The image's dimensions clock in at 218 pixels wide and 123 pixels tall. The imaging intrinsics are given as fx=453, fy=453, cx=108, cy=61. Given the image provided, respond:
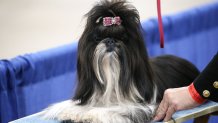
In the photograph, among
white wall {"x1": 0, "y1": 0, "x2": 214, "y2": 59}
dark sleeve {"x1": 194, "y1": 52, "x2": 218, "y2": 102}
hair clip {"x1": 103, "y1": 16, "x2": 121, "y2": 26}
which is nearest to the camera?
dark sleeve {"x1": 194, "y1": 52, "x2": 218, "y2": 102}

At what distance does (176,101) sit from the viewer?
1604 millimetres

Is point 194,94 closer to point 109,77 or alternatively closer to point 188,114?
point 188,114

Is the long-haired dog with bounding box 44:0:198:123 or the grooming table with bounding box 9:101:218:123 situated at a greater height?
the long-haired dog with bounding box 44:0:198:123

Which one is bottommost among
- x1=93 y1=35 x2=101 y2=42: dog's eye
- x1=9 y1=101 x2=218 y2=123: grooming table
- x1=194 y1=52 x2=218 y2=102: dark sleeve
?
x1=9 y1=101 x2=218 y2=123: grooming table

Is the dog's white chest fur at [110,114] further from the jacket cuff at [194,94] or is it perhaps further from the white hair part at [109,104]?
the jacket cuff at [194,94]

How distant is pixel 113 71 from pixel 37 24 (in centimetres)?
206

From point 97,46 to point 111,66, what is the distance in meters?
0.09

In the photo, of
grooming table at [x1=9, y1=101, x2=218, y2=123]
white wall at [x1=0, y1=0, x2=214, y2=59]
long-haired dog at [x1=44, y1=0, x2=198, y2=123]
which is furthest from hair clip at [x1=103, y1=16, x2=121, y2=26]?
white wall at [x1=0, y1=0, x2=214, y2=59]

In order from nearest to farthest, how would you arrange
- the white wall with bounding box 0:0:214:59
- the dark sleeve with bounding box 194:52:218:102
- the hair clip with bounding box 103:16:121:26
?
the dark sleeve with bounding box 194:52:218:102 → the hair clip with bounding box 103:16:121:26 → the white wall with bounding box 0:0:214:59

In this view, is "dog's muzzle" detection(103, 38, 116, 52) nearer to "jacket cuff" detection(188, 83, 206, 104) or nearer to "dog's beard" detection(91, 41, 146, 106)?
"dog's beard" detection(91, 41, 146, 106)

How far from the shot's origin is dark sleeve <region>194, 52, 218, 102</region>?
59.1 inches

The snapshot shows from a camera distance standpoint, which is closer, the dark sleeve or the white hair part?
the dark sleeve

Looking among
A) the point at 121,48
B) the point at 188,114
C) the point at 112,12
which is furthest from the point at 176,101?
the point at 112,12

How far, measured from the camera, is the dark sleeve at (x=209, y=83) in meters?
1.50
